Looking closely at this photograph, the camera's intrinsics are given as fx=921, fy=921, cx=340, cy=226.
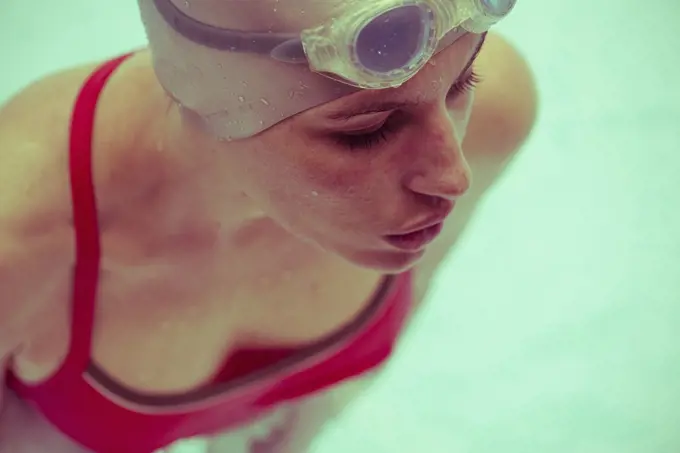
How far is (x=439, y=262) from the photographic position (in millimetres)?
853

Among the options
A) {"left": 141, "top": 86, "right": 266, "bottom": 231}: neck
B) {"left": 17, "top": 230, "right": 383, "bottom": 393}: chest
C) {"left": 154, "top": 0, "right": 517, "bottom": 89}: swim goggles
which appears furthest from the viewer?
{"left": 17, "top": 230, "right": 383, "bottom": 393}: chest

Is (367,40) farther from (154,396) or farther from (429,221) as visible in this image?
(154,396)

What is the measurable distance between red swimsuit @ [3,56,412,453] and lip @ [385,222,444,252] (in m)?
0.18

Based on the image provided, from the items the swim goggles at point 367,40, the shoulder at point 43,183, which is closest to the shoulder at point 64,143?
the shoulder at point 43,183

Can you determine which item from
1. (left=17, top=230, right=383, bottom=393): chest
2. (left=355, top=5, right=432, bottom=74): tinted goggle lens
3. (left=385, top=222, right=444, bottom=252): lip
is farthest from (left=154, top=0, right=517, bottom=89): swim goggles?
(left=17, top=230, right=383, bottom=393): chest

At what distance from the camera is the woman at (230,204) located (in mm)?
441

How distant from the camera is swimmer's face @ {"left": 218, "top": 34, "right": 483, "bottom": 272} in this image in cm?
46

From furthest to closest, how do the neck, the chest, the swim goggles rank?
the chest → the neck → the swim goggles

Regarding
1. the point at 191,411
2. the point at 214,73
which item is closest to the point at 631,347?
the point at 191,411

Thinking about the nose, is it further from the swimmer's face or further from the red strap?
the red strap

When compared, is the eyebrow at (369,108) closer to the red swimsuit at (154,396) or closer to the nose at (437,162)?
the nose at (437,162)

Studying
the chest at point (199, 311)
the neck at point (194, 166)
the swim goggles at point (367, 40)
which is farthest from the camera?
the chest at point (199, 311)

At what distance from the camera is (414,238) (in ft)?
1.73

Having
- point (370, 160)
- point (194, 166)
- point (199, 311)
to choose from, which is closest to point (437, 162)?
point (370, 160)
